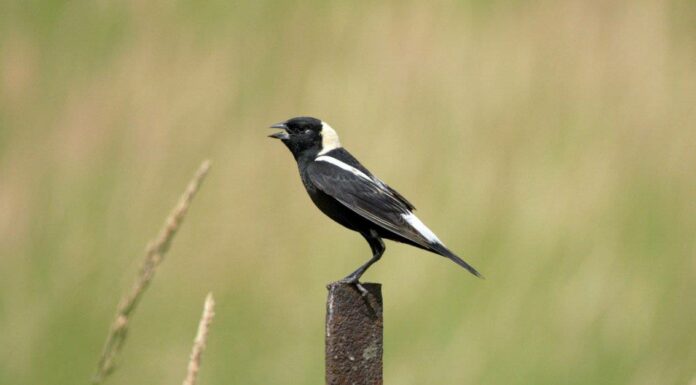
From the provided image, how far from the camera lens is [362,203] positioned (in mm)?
2348

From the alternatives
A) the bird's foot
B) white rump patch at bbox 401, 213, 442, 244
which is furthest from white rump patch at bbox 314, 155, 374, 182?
the bird's foot

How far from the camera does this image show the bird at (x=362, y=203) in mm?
2271

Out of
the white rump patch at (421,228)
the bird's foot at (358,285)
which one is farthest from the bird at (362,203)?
the bird's foot at (358,285)

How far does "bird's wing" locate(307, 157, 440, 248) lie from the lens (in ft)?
7.45

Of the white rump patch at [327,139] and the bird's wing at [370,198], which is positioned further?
the white rump patch at [327,139]

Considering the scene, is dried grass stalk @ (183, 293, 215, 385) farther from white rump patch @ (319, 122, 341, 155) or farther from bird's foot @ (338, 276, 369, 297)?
white rump patch @ (319, 122, 341, 155)

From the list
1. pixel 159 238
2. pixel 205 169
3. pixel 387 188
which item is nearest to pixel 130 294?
pixel 159 238

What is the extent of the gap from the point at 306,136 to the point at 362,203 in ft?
1.54

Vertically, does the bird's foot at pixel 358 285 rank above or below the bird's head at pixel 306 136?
below

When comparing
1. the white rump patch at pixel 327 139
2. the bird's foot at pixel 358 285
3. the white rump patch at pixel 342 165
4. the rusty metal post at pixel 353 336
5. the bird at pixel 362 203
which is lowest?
the rusty metal post at pixel 353 336

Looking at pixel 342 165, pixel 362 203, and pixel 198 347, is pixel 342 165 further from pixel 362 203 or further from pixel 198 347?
pixel 198 347

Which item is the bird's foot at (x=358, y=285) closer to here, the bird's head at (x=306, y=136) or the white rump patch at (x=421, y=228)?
the white rump patch at (x=421, y=228)

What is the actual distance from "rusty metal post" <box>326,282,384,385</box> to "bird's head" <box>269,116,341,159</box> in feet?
2.80

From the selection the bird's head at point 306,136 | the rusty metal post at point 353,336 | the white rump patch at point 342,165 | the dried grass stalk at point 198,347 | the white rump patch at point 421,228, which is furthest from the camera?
the bird's head at point 306,136
